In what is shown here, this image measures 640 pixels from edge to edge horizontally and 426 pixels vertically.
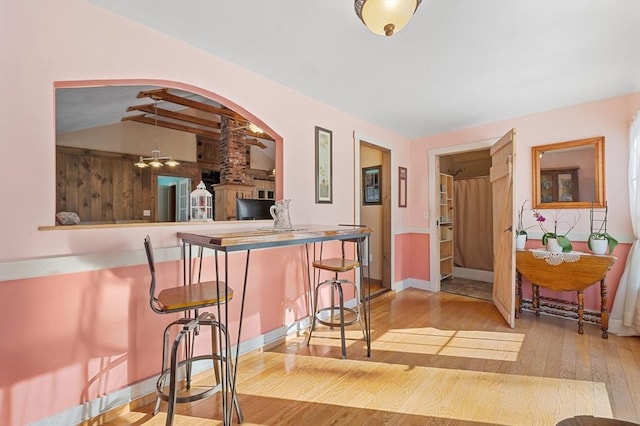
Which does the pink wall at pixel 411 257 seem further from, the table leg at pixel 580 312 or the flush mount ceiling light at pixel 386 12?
the flush mount ceiling light at pixel 386 12

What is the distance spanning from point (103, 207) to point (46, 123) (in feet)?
16.5

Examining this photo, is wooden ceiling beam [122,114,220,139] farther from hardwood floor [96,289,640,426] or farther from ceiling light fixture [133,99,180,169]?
hardwood floor [96,289,640,426]

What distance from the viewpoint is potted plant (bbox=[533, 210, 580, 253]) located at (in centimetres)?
291

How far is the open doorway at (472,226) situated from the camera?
194 inches

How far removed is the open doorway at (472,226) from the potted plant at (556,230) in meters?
1.61

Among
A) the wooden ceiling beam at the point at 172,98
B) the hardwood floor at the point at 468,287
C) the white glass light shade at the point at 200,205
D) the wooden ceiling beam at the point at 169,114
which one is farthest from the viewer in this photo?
the wooden ceiling beam at the point at 169,114

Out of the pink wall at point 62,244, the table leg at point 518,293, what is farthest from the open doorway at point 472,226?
the pink wall at point 62,244

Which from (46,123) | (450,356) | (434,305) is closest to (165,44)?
(46,123)

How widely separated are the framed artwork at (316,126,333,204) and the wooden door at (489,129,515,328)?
5.79ft

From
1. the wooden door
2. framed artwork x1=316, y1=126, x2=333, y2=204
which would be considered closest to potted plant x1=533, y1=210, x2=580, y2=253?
the wooden door

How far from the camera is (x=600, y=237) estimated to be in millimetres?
2822

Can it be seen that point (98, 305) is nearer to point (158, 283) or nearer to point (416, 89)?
point (158, 283)

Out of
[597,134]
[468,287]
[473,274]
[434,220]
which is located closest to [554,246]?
[597,134]

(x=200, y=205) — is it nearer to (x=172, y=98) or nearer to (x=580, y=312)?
(x=172, y=98)
